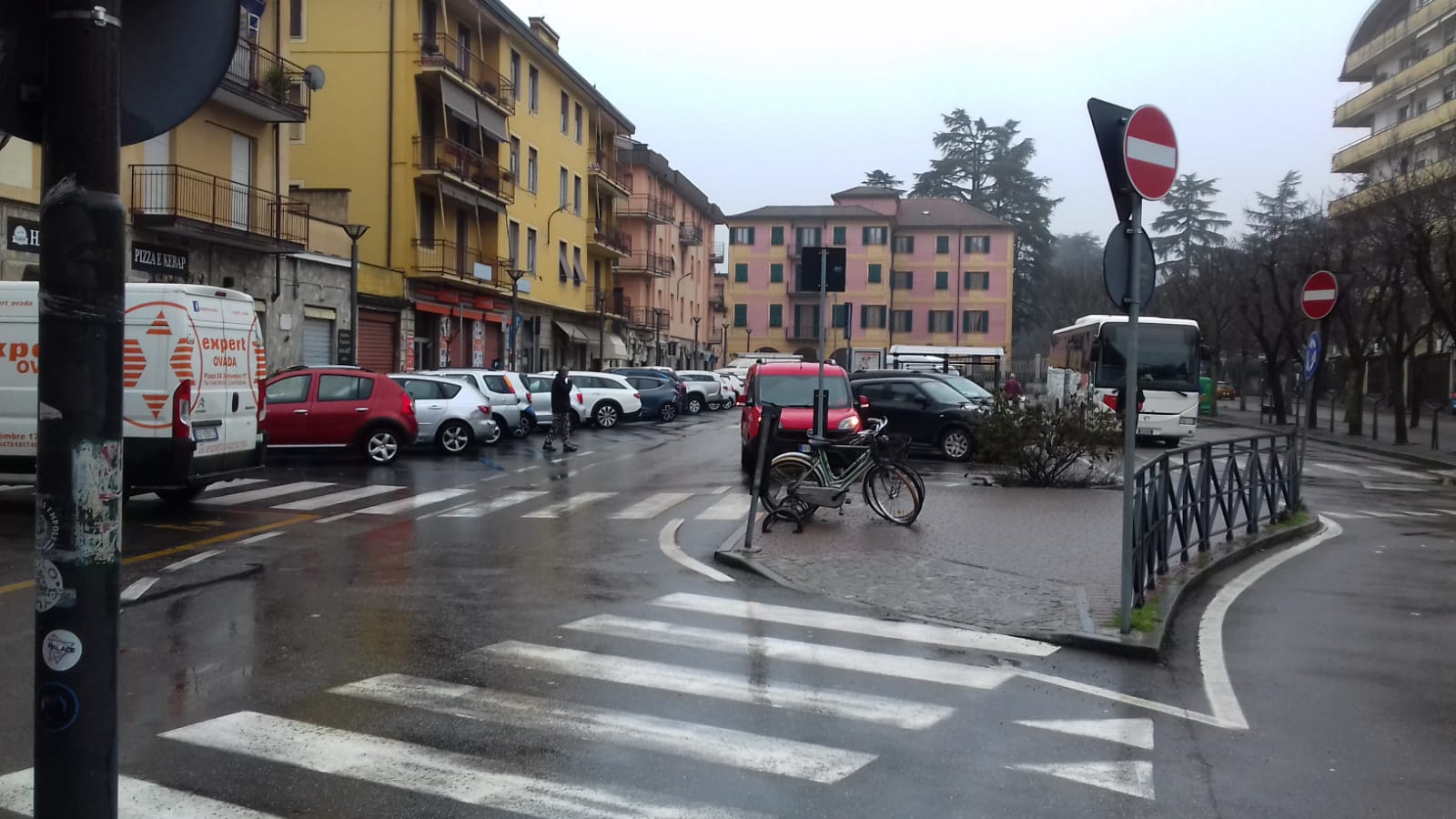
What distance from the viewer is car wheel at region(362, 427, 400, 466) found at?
19.8 meters

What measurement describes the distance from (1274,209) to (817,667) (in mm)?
75511

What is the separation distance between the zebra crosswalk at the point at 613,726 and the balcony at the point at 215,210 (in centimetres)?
2051

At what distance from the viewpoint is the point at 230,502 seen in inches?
567

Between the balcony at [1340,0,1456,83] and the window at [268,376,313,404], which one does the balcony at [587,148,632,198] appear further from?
the window at [268,376,313,404]

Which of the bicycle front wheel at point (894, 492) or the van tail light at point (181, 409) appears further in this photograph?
the bicycle front wheel at point (894, 492)

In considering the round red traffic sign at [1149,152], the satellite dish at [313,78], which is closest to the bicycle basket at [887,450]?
the round red traffic sign at [1149,152]

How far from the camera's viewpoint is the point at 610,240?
5816 centimetres

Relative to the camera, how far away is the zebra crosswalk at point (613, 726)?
4.67m

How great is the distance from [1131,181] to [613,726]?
14.7 ft

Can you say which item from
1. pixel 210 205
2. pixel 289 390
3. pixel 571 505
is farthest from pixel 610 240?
pixel 571 505

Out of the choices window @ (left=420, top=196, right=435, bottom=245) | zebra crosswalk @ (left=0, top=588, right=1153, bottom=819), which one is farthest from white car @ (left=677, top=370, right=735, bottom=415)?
zebra crosswalk @ (left=0, top=588, right=1153, bottom=819)

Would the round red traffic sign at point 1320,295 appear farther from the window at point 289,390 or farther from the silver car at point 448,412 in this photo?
the window at point 289,390

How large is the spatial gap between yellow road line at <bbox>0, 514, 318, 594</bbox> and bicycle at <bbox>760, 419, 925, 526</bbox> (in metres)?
5.12

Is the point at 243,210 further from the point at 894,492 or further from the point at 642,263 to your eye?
→ the point at 642,263
